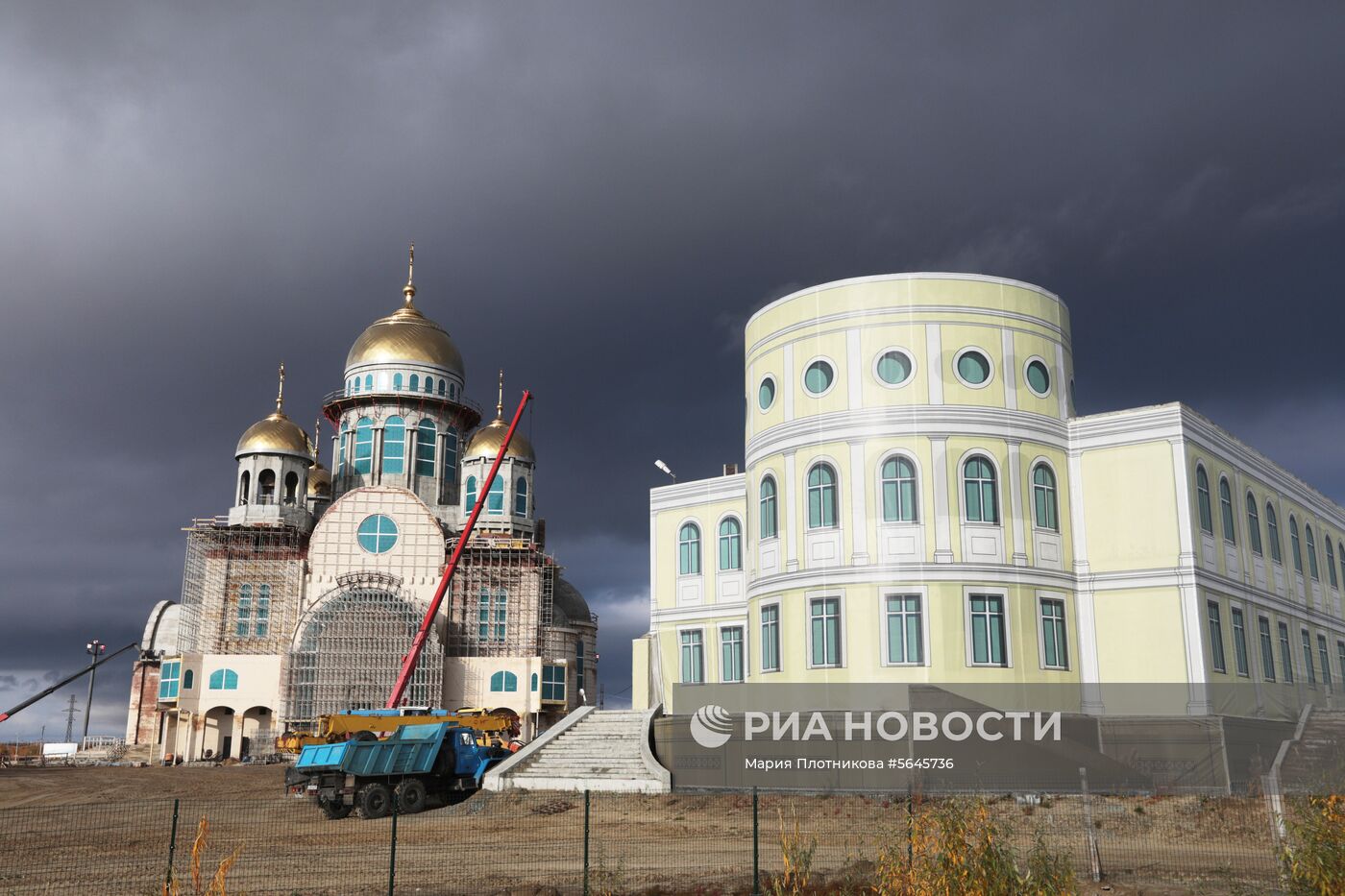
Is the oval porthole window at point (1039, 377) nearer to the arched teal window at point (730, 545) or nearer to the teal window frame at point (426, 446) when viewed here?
the arched teal window at point (730, 545)

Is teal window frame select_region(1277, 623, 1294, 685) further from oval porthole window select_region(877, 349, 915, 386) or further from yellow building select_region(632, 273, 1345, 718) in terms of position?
oval porthole window select_region(877, 349, 915, 386)

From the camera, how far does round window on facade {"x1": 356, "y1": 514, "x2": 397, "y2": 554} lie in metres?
60.3

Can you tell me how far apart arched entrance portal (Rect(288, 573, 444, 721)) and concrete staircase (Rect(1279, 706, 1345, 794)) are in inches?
1497

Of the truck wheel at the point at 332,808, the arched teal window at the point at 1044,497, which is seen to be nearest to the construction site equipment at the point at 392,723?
the truck wheel at the point at 332,808

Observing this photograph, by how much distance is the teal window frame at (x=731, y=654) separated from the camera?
3669cm

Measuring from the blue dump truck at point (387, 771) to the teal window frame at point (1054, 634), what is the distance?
15076 mm

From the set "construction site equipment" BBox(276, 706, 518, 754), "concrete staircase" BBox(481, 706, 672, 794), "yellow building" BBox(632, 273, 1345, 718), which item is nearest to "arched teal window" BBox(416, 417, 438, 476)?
"construction site equipment" BBox(276, 706, 518, 754)

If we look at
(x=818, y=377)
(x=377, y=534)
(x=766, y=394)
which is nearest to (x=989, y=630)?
(x=818, y=377)

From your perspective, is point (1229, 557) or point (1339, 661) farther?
point (1339, 661)

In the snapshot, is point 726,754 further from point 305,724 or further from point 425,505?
point 425,505

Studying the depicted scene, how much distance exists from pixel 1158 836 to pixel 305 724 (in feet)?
142

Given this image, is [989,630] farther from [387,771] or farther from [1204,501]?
[387,771]

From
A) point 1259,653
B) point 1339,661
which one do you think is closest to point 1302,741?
point 1259,653

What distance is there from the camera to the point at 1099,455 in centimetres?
3162
